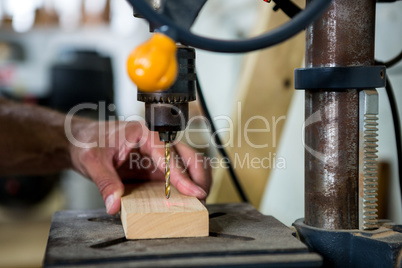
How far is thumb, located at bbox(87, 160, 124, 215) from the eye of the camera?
2.22 ft

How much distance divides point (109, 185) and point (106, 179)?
0.03 meters

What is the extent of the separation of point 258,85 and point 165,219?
2.09 feet

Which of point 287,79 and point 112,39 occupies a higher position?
point 112,39

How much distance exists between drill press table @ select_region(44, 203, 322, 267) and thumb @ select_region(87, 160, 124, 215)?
0.03m

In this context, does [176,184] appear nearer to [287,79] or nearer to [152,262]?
[152,262]

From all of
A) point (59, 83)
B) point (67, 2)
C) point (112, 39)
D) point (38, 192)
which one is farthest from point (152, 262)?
point (112, 39)

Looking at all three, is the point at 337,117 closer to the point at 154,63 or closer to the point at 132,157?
the point at 154,63

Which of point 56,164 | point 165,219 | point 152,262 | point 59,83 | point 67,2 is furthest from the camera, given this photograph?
point 67,2

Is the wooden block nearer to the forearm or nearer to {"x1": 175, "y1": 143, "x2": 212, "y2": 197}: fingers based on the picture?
{"x1": 175, "y1": 143, "x2": 212, "y2": 197}: fingers

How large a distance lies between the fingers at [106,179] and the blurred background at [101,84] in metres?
0.47

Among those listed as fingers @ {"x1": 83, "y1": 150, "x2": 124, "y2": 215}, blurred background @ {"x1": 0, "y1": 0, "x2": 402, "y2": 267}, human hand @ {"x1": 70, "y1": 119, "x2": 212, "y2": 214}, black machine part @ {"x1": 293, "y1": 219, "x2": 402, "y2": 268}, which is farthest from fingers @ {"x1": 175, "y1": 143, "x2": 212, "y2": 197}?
blurred background @ {"x1": 0, "y1": 0, "x2": 402, "y2": 267}

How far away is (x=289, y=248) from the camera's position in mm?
527

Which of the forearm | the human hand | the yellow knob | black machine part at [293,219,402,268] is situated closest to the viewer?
the yellow knob

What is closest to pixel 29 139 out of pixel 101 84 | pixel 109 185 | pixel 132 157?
pixel 132 157
